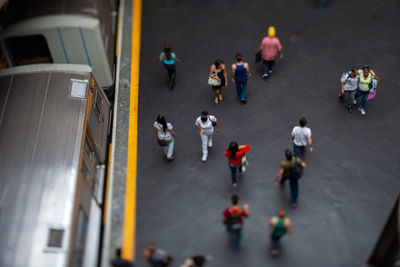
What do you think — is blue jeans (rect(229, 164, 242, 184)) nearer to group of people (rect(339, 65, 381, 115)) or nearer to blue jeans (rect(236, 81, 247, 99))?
blue jeans (rect(236, 81, 247, 99))

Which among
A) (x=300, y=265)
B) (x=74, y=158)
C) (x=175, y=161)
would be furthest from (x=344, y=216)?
(x=74, y=158)

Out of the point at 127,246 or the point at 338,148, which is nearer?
the point at 127,246

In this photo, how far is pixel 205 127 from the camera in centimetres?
1189

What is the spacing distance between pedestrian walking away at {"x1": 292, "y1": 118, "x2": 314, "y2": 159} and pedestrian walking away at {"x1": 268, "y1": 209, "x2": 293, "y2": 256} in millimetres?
2366

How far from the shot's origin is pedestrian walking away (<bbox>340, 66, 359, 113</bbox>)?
12.9m

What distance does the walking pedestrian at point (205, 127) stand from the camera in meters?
11.7

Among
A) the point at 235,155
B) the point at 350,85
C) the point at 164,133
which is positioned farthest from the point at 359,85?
the point at 164,133

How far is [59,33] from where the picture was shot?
1316 centimetres

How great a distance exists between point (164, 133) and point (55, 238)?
12.0 feet

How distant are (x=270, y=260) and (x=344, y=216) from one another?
2021 mm

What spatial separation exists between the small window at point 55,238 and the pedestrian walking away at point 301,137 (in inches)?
219

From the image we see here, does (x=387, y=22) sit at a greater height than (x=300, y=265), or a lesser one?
greater

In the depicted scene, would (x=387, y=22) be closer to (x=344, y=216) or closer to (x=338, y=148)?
(x=338, y=148)

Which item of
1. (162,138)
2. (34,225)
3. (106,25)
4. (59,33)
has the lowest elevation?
(34,225)
